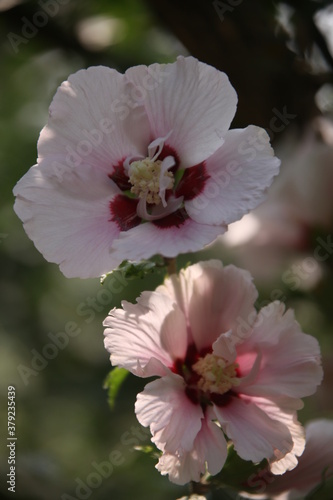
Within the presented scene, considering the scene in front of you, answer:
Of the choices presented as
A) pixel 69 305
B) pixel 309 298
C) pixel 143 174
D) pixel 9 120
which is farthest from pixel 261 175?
pixel 69 305

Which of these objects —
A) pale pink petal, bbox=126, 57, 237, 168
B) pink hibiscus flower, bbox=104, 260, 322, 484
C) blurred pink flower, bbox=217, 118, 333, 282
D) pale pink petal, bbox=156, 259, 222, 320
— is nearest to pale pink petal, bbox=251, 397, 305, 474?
pink hibiscus flower, bbox=104, 260, 322, 484

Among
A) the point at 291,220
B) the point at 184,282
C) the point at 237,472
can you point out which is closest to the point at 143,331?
the point at 184,282

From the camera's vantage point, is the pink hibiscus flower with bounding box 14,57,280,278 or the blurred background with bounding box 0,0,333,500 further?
the blurred background with bounding box 0,0,333,500

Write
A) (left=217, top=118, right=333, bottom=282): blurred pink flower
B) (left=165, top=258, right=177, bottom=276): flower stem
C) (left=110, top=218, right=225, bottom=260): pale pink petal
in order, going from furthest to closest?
1. (left=217, top=118, right=333, bottom=282): blurred pink flower
2. (left=165, top=258, right=177, bottom=276): flower stem
3. (left=110, top=218, right=225, bottom=260): pale pink petal

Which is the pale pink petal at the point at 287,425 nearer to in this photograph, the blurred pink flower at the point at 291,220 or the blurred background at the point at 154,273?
the blurred background at the point at 154,273

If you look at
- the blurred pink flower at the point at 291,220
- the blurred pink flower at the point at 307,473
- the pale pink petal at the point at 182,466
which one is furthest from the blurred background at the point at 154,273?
the pale pink petal at the point at 182,466

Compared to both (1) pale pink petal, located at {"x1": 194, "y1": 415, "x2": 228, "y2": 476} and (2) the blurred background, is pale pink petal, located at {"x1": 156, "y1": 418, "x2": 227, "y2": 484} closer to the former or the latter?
(1) pale pink petal, located at {"x1": 194, "y1": 415, "x2": 228, "y2": 476}

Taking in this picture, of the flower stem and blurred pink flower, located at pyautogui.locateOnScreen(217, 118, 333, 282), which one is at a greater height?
the flower stem
